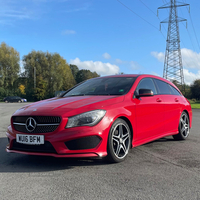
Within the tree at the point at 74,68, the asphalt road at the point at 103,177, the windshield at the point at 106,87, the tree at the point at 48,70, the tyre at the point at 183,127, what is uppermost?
the tree at the point at 74,68

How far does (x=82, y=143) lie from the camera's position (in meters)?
3.72

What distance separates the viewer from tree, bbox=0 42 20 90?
5484 centimetres

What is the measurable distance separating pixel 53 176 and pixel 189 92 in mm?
62942

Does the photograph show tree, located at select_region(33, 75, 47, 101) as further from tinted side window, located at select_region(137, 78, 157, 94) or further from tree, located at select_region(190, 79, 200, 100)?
tinted side window, located at select_region(137, 78, 157, 94)

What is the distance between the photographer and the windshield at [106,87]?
487 centimetres

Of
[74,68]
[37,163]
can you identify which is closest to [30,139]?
[37,163]

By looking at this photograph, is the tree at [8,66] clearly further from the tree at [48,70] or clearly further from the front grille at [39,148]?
the front grille at [39,148]

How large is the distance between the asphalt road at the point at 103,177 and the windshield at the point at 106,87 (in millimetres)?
1207

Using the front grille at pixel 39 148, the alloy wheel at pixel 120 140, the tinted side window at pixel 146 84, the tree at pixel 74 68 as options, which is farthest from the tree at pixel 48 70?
the front grille at pixel 39 148

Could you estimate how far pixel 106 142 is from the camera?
3908 mm

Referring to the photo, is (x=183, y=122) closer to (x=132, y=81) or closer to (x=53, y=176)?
(x=132, y=81)

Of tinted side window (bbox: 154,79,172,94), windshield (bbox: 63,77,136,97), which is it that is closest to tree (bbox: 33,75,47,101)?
tinted side window (bbox: 154,79,172,94)

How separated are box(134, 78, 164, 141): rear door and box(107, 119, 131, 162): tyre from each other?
0.37 meters

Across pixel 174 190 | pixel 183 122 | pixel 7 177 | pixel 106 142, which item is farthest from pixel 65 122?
pixel 183 122
